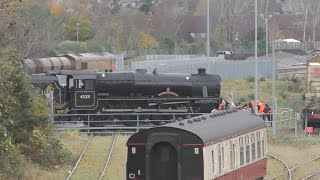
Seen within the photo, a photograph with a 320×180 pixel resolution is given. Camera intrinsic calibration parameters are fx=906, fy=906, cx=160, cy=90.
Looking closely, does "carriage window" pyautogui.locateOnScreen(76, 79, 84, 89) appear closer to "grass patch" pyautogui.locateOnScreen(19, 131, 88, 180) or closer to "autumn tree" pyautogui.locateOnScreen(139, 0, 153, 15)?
"grass patch" pyautogui.locateOnScreen(19, 131, 88, 180)

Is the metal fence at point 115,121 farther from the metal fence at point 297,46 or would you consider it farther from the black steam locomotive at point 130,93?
the metal fence at point 297,46

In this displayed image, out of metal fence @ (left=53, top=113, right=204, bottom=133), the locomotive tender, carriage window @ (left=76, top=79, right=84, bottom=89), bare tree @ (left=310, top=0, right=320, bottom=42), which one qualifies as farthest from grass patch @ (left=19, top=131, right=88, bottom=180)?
bare tree @ (left=310, top=0, right=320, bottom=42)


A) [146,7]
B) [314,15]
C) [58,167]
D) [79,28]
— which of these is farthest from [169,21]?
[58,167]

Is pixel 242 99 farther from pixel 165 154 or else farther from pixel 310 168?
pixel 165 154

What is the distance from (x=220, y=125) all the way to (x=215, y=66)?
177ft

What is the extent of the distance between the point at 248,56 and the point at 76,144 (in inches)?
2695

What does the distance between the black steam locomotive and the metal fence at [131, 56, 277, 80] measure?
Result: 69.7 feet

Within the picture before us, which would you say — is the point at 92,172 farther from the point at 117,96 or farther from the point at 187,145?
the point at 117,96

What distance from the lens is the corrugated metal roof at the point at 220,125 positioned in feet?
64.8

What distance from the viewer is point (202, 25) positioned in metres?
101

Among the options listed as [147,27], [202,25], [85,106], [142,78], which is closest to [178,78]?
[142,78]

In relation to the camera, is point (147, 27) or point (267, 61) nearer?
point (267, 61)

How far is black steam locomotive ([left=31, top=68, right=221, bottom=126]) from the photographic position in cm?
4447

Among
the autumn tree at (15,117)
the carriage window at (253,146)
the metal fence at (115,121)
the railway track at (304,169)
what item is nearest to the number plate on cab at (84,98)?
the metal fence at (115,121)
